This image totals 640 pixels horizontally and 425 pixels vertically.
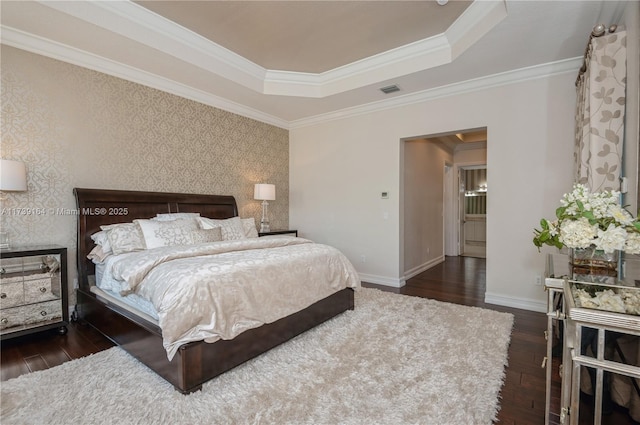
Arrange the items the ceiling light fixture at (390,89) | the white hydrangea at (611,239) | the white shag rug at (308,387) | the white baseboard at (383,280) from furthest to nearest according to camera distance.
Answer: the white baseboard at (383,280)
the ceiling light fixture at (390,89)
the white shag rug at (308,387)
the white hydrangea at (611,239)

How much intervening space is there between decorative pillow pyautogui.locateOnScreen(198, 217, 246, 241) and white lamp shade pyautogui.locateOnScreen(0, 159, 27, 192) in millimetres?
1550

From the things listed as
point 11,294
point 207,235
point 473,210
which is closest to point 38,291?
point 11,294

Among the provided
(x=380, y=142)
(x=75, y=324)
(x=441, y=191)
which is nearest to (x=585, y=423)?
(x=380, y=142)

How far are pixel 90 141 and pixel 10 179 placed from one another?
0.86 metres

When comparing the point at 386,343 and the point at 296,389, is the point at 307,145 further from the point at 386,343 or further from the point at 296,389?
the point at 296,389

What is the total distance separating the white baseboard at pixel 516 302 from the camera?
3.43 meters

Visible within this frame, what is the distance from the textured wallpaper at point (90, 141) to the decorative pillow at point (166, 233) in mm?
823

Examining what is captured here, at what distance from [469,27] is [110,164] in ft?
13.2

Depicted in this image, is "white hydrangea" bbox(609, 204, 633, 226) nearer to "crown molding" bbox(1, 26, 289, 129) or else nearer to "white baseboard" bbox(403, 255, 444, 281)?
"white baseboard" bbox(403, 255, 444, 281)

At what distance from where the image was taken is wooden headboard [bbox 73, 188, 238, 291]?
3020 mm

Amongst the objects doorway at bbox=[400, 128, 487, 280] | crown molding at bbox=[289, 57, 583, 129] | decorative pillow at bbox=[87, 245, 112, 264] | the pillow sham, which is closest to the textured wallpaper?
decorative pillow at bbox=[87, 245, 112, 264]

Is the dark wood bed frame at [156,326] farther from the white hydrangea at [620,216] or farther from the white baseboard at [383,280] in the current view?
the white hydrangea at [620,216]

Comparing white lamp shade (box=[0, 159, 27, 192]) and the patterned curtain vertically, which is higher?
the patterned curtain

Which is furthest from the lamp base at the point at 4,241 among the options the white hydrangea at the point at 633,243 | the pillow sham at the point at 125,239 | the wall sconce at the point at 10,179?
the white hydrangea at the point at 633,243
